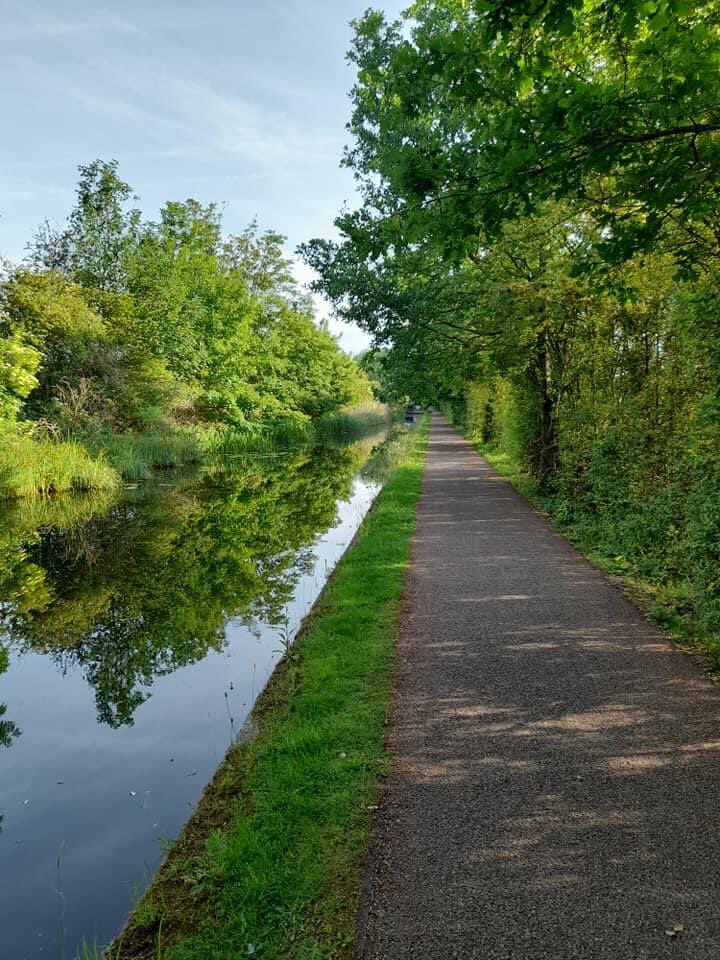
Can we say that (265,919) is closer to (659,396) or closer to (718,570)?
(718,570)

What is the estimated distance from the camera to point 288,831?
3326 millimetres

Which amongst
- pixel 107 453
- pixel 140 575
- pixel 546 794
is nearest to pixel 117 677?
pixel 140 575

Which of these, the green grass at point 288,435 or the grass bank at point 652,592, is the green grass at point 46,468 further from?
the grass bank at point 652,592

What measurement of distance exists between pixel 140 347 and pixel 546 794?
25695mm

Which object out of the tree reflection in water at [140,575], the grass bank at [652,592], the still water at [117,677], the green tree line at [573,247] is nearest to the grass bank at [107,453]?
the tree reflection in water at [140,575]

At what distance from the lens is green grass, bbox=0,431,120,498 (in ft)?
52.1

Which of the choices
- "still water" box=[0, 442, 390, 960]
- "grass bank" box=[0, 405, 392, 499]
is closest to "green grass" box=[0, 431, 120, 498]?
"grass bank" box=[0, 405, 392, 499]

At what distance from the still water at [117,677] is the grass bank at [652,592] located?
3980 mm

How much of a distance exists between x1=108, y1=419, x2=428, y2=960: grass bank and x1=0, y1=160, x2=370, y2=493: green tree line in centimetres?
1392

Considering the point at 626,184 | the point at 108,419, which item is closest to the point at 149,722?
the point at 626,184

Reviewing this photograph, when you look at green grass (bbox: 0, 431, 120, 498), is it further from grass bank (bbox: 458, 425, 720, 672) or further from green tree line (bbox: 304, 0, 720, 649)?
grass bank (bbox: 458, 425, 720, 672)

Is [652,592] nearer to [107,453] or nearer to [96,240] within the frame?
[107,453]

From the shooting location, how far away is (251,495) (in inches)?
675

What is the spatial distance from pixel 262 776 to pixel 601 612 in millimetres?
4206
